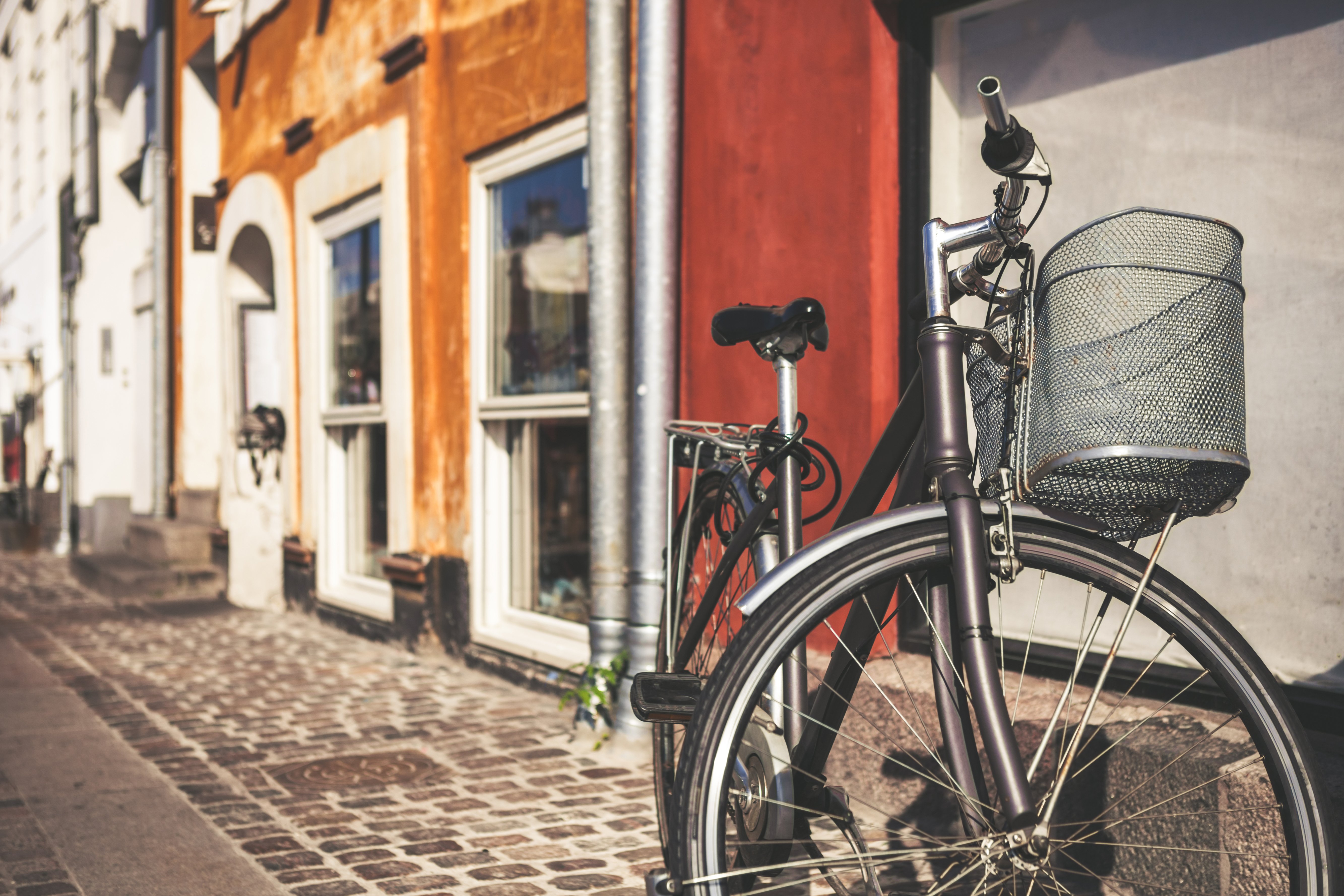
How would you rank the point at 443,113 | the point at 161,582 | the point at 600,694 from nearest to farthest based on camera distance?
the point at 600,694 → the point at 443,113 → the point at 161,582

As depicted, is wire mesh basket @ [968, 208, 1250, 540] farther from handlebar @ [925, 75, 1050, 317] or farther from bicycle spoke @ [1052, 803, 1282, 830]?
bicycle spoke @ [1052, 803, 1282, 830]

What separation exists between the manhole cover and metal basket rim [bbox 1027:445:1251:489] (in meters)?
3.22

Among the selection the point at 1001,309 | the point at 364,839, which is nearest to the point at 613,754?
the point at 364,839

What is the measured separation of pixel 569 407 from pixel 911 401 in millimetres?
3945

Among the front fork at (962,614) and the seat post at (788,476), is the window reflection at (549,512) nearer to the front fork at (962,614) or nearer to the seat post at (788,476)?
the seat post at (788,476)

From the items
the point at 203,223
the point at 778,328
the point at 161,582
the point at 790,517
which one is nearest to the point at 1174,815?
the point at 790,517

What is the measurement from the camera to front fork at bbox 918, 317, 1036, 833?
5.88 feet

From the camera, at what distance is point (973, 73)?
4109 mm

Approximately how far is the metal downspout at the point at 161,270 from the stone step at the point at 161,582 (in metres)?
1.27

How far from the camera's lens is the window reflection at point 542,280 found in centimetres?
615

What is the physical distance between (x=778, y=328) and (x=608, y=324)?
256 cm

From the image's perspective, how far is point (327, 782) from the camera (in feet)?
14.3

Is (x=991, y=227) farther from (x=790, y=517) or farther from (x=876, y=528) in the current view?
(x=790, y=517)

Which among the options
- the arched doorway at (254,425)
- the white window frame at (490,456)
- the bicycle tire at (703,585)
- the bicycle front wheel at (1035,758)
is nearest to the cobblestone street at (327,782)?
the white window frame at (490,456)
